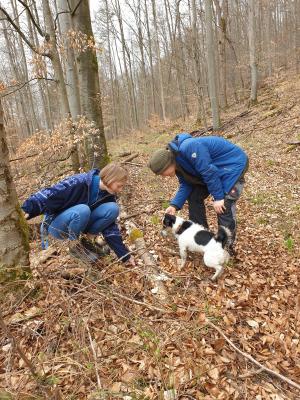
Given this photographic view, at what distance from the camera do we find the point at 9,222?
286cm

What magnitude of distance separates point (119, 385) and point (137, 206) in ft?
14.1

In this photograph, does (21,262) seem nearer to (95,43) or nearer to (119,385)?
(119,385)

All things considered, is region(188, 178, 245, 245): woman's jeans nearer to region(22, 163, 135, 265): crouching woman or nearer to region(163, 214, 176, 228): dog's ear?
region(163, 214, 176, 228): dog's ear

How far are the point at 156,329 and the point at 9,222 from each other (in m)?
1.70

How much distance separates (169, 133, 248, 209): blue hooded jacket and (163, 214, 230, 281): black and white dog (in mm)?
526

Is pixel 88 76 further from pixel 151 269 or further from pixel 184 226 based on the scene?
pixel 151 269

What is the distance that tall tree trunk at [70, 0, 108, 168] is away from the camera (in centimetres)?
638

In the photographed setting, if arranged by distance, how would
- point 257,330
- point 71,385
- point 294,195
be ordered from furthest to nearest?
point 294,195, point 257,330, point 71,385

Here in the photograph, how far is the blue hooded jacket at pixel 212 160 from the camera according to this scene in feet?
12.1

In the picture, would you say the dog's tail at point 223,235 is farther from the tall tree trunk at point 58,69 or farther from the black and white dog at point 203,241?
the tall tree trunk at point 58,69

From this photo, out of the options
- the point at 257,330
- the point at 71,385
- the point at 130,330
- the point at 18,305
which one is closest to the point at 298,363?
the point at 257,330

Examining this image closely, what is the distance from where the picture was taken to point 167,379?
8.09 ft

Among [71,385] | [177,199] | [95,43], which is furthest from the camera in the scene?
[95,43]

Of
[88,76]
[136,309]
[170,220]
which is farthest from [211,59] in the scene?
[136,309]
